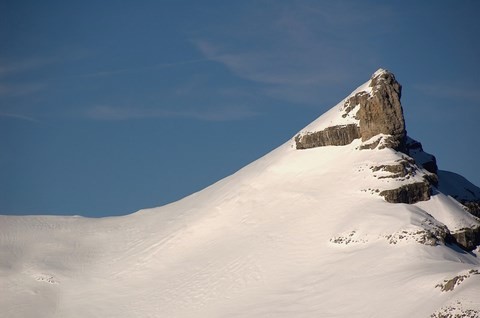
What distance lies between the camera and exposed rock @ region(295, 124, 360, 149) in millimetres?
131375

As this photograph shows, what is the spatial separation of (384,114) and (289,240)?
1608cm

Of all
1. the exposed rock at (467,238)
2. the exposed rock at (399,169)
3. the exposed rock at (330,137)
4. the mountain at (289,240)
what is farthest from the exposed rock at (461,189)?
the exposed rock at (330,137)

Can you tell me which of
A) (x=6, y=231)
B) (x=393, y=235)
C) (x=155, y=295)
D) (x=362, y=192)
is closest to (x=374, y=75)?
(x=362, y=192)

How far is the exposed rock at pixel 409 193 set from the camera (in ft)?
398

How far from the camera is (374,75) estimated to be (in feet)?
432

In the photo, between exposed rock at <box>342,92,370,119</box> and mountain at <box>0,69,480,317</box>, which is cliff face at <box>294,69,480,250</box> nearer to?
exposed rock at <box>342,92,370,119</box>

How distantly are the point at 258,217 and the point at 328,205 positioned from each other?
25.7ft

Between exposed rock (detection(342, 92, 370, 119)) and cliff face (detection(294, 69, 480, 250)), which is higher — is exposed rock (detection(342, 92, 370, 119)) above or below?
above

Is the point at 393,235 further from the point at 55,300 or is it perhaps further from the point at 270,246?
the point at 55,300

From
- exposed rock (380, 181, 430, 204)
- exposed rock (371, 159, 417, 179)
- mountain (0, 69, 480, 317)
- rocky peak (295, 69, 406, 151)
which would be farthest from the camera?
rocky peak (295, 69, 406, 151)

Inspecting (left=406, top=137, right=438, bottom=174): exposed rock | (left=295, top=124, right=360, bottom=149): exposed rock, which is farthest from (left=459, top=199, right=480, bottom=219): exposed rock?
(left=295, top=124, right=360, bottom=149): exposed rock

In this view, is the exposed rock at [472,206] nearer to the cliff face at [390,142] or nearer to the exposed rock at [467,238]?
the cliff face at [390,142]

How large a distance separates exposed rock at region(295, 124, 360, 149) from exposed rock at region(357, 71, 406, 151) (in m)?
1.54

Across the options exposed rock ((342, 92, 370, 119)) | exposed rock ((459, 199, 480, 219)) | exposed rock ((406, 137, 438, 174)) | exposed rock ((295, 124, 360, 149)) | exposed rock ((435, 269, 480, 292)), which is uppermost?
exposed rock ((342, 92, 370, 119))
